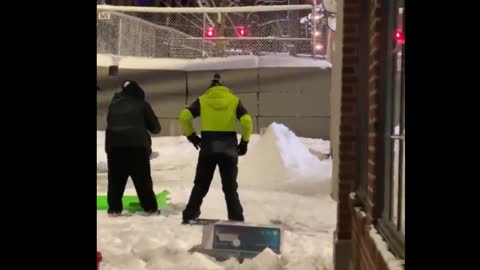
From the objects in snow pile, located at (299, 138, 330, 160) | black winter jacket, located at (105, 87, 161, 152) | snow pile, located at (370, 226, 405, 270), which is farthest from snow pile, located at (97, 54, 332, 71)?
snow pile, located at (370, 226, 405, 270)

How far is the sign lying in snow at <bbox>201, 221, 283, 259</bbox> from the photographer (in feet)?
18.4

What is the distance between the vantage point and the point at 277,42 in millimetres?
15016

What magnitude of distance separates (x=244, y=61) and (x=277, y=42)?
1.01m

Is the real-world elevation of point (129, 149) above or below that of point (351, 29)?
below

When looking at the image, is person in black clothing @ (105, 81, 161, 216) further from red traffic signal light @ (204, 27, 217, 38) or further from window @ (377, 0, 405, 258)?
red traffic signal light @ (204, 27, 217, 38)

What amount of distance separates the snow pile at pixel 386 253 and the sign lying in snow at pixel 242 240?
185 cm

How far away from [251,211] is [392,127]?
494cm

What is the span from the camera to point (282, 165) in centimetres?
1099

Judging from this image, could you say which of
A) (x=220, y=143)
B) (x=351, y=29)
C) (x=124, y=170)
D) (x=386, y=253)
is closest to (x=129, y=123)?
(x=124, y=170)

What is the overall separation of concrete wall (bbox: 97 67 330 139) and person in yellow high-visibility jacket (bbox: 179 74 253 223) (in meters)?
7.14

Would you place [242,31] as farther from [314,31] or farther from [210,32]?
[314,31]
